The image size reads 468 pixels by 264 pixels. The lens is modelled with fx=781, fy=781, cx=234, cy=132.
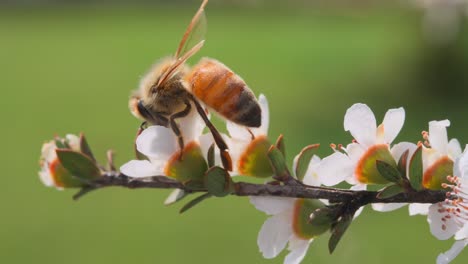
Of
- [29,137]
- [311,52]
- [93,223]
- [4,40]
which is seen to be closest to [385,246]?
[93,223]

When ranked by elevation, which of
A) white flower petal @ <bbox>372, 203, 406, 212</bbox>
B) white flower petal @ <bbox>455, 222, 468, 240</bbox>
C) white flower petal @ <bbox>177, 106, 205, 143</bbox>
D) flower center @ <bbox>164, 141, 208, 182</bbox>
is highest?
white flower petal @ <bbox>177, 106, 205, 143</bbox>

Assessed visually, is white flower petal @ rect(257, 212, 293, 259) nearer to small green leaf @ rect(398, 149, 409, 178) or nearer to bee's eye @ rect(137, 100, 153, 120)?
small green leaf @ rect(398, 149, 409, 178)

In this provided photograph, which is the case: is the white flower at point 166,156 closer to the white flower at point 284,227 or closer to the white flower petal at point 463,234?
the white flower at point 284,227

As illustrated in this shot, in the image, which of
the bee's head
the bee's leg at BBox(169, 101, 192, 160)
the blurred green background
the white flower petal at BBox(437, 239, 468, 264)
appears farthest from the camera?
the blurred green background

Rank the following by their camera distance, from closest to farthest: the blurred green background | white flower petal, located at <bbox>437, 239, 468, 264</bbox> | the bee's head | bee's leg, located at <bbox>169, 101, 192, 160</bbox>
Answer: white flower petal, located at <bbox>437, 239, 468, 264</bbox>, bee's leg, located at <bbox>169, 101, 192, 160</bbox>, the bee's head, the blurred green background

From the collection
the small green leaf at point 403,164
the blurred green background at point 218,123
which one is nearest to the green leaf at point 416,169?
the small green leaf at point 403,164

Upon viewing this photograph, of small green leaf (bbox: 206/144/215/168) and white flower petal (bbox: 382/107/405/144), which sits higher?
white flower petal (bbox: 382/107/405/144)

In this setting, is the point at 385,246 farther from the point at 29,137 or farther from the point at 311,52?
the point at 311,52

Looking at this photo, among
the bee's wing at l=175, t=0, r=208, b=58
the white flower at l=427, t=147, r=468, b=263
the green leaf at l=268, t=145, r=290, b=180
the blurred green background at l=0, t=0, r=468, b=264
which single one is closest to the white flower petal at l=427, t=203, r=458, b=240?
the white flower at l=427, t=147, r=468, b=263

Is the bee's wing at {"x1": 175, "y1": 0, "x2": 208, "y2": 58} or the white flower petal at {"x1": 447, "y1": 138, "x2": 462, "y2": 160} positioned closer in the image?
the white flower petal at {"x1": 447, "y1": 138, "x2": 462, "y2": 160}
